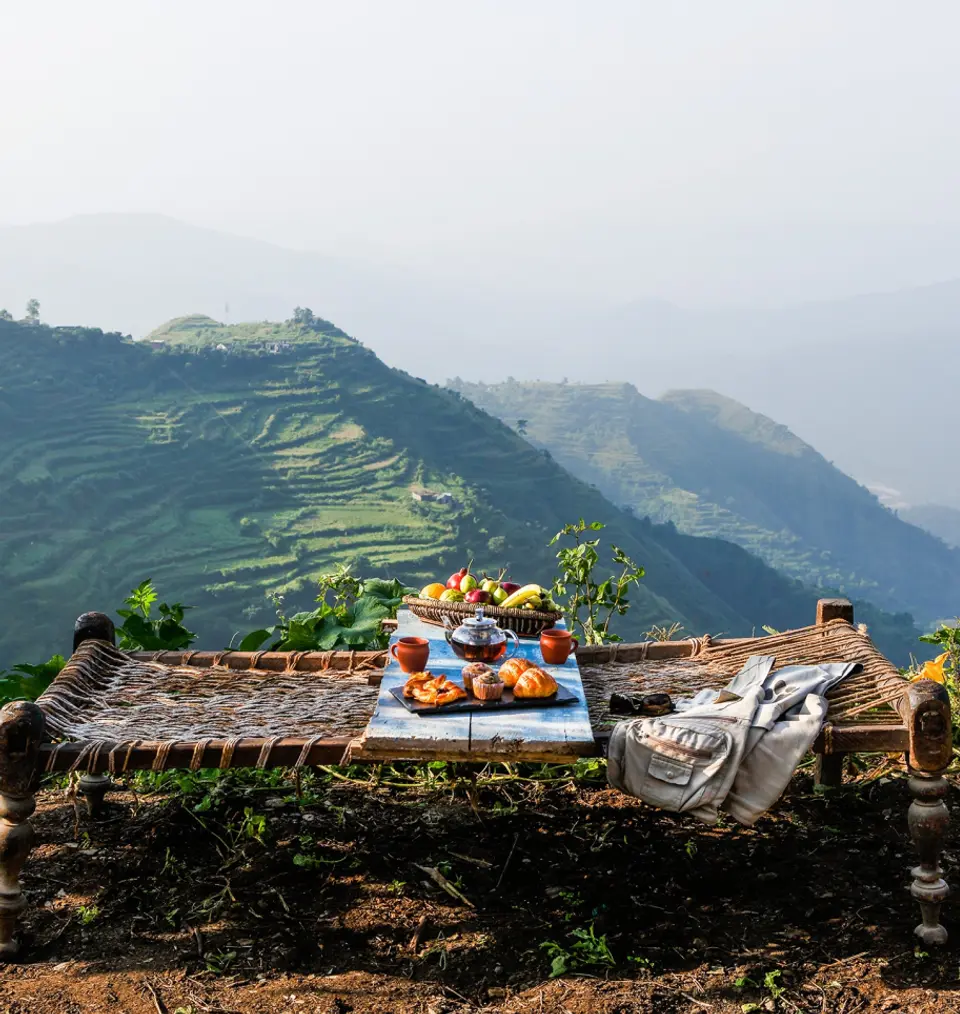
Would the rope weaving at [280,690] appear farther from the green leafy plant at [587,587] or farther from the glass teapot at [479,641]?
the green leafy plant at [587,587]

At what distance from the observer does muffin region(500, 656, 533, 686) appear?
9.18ft

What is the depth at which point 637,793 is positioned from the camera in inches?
103

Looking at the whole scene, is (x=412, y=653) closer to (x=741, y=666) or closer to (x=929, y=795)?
(x=741, y=666)

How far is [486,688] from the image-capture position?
8.85 ft

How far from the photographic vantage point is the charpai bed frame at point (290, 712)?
99.3 inches

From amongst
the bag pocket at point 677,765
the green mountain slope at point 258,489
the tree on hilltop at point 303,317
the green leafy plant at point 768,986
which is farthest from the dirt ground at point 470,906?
the tree on hilltop at point 303,317

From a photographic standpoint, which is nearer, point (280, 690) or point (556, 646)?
point (556, 646)

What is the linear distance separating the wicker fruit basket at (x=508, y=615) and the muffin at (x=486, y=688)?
19.3 inches

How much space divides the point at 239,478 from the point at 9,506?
46.3 feet

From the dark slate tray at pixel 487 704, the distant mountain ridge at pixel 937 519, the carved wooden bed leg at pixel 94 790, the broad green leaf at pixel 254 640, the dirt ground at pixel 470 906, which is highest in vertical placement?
the dark slate tray at pixel 487 704

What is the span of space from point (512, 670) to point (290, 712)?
27.3 inches

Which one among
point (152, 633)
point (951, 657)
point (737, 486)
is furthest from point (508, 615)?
point (737, 486)

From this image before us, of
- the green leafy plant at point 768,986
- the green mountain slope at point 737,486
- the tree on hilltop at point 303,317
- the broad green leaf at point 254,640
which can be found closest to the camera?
the green leafy plant at point 768,986

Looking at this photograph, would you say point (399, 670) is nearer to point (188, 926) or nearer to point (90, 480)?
point (188, 926)
